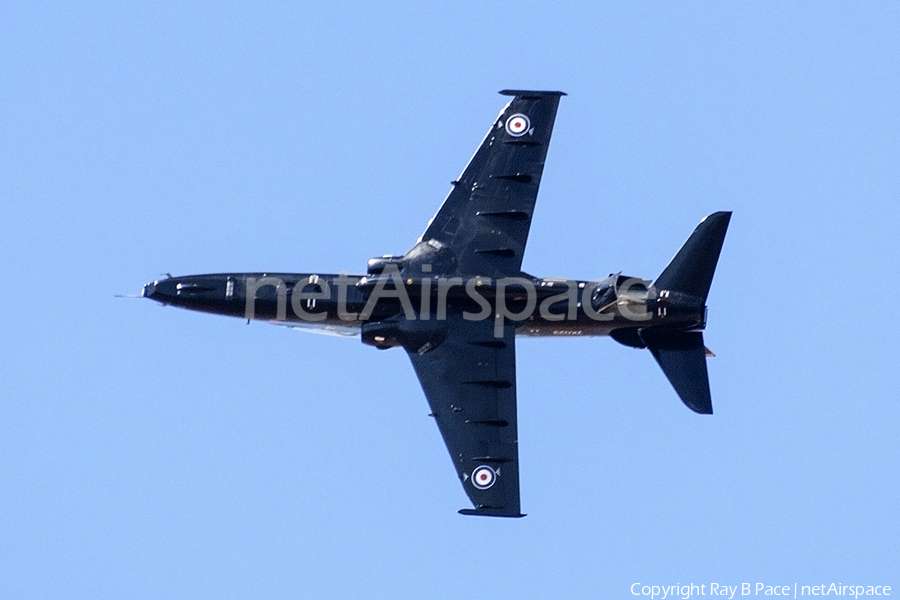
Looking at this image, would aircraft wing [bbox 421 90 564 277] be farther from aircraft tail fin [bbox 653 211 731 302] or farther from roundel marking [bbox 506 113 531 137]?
aircraft tail fin [bbox 653 211 731 302]

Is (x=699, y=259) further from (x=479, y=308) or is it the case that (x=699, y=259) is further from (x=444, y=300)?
(x=444, y=300)

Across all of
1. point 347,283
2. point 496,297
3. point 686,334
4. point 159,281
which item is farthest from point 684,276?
point 159,281

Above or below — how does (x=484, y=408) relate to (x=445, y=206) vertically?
below

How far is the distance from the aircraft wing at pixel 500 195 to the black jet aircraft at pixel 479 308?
0.26 ft

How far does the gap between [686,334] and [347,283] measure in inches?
618

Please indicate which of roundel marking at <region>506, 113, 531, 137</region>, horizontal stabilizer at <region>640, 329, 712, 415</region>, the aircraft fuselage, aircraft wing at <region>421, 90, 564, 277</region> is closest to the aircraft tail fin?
the aircraft fuselage

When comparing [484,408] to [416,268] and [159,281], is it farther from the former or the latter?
[159,281]

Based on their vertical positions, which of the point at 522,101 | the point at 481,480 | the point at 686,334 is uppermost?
the point at 522,101

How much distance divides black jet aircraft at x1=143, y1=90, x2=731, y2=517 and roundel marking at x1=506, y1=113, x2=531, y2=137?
2941mm

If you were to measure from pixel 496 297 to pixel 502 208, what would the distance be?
4.71m

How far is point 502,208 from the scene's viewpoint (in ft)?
278
